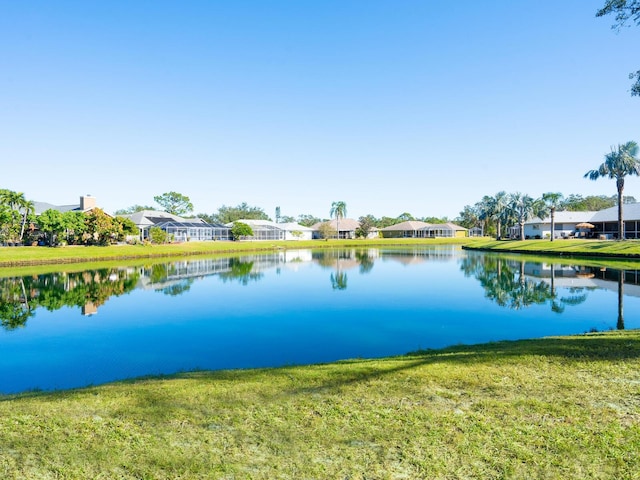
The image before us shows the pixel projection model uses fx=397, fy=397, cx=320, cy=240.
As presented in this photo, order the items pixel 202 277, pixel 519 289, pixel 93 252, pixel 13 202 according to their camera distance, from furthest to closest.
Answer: pixel 13 202 → pixel 93 252 → pixel 202 277 → pixel 519 289

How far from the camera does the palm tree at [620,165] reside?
45.7 m

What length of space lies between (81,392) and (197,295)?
16.0 m

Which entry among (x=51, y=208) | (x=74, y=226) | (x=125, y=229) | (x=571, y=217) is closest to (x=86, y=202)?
(x=51, y=208)

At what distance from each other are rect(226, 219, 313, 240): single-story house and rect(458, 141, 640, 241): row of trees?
42262mm

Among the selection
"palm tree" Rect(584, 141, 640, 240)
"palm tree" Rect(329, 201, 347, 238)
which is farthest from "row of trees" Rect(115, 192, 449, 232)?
"palm tree" Rect(584, 141, 640, 240)

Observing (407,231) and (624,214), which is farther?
(407,231)

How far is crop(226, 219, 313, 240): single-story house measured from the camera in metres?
85.6

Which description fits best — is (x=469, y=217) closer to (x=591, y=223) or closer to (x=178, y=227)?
(x=591, y=223)

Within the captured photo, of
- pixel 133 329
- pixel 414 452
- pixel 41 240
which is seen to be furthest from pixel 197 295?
pixel 41 240

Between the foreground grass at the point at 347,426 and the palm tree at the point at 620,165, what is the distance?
1996 inches

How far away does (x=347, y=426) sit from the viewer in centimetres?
441

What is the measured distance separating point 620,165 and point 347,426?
55533mm

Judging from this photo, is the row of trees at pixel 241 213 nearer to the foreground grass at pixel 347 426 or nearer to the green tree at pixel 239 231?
the green tree at pixel 239 231

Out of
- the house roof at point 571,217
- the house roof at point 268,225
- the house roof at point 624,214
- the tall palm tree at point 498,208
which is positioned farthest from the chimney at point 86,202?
the house roof at point 624,214
